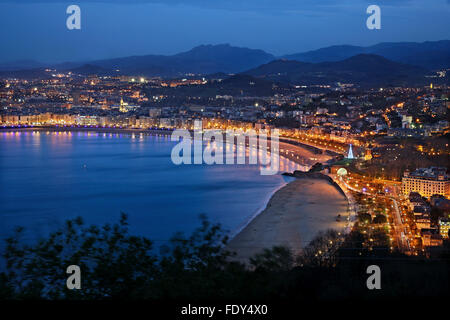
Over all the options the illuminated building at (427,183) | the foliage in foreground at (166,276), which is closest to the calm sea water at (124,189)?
the illuminated building at (427,183)

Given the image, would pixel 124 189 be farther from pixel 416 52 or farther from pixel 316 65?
pixel 316 65

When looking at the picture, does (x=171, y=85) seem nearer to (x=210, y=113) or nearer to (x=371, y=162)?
(x=210, y=113)

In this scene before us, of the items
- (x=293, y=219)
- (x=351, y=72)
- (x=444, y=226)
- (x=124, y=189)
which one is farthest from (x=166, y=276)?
(x=351, y=72)

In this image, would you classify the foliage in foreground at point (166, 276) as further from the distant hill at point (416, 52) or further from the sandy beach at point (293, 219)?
the distant hill at point (416, 52)

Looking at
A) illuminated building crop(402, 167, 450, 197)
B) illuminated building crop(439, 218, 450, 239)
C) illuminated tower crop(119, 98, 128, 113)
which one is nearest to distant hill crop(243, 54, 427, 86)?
illuminated tower crop(119, 98, 128, 113)

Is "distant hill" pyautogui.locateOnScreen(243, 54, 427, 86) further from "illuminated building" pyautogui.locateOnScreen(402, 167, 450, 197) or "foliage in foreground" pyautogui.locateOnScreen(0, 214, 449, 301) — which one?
"foliage in foreground" pyautogui.locateOnScreen(0, 214, 449, 301)
